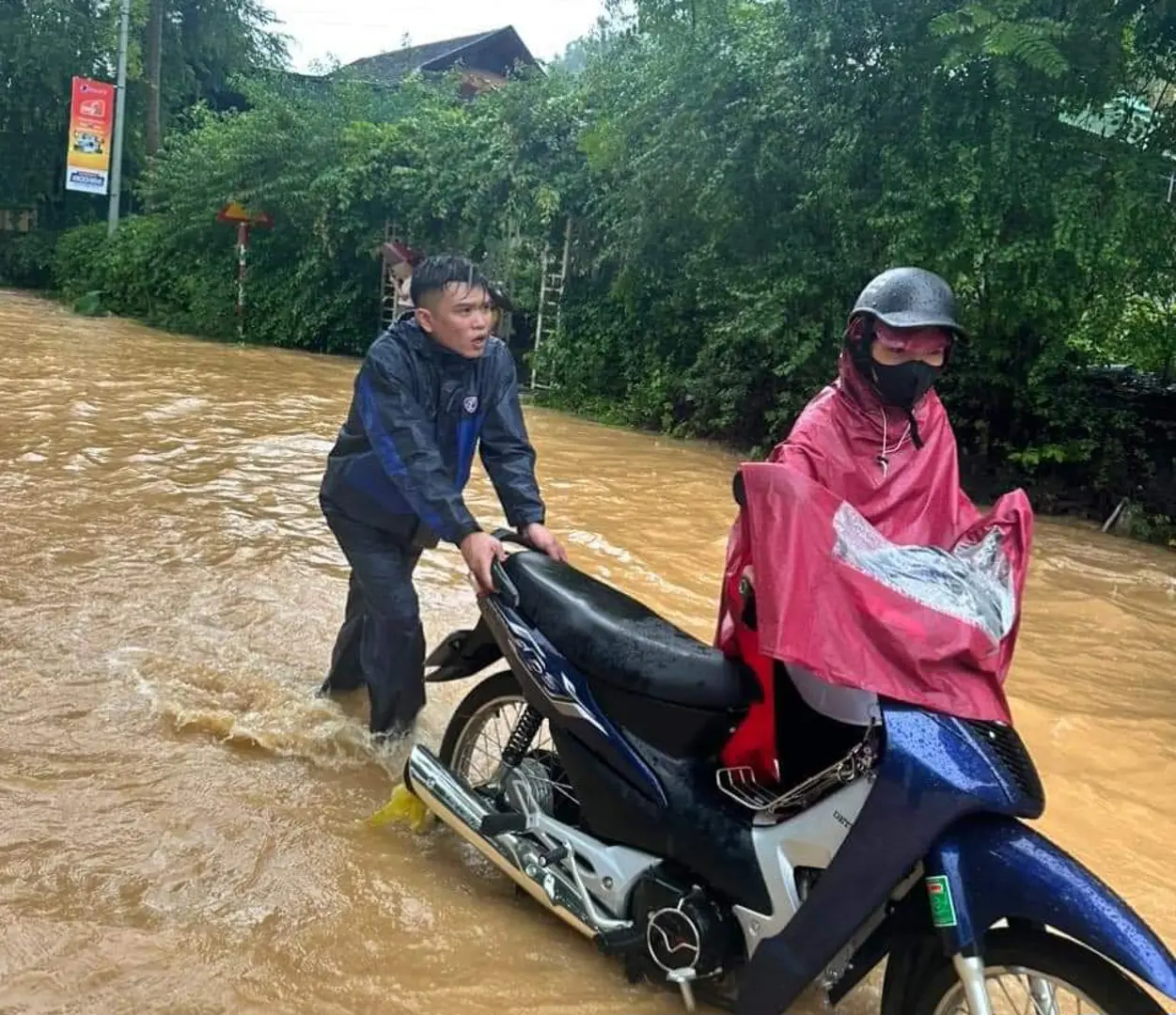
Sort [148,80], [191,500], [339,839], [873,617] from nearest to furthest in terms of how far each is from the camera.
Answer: [873,617] → [339,839] → [191,500] → [148,80]

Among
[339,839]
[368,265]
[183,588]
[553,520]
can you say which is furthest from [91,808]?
[368,265]

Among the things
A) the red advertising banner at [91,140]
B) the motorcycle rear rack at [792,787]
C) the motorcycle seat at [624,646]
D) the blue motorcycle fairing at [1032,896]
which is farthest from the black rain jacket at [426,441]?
the red advertising banner at [91,140]

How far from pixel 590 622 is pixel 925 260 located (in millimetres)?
7993

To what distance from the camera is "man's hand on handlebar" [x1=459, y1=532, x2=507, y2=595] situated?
2.88 meters

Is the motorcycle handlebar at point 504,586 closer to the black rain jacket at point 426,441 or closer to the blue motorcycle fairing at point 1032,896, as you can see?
the black rain jacket at point 426,441

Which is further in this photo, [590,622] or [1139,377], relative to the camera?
[1139,377]

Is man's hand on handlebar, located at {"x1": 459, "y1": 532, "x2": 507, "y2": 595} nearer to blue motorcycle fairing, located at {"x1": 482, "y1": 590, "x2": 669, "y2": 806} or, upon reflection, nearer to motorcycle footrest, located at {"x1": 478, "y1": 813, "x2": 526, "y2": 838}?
blue motorcycle fairing, located at {"x1": 482, "y1": 590, "x2": 669, "y2": 806}

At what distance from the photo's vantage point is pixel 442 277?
125 inches

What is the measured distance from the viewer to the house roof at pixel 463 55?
3130 centimetres

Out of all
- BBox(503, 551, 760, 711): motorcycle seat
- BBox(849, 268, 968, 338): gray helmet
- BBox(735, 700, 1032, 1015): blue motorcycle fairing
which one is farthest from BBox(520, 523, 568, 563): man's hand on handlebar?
BBox(735, 700, 1032, 1015): blue motorcycle fairing

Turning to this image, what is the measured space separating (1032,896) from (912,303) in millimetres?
1261

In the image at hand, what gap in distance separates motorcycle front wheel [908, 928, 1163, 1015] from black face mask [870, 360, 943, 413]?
46.2 inches

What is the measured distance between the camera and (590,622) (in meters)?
2.60

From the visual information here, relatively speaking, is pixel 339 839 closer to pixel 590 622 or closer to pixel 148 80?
pixel 590 622
